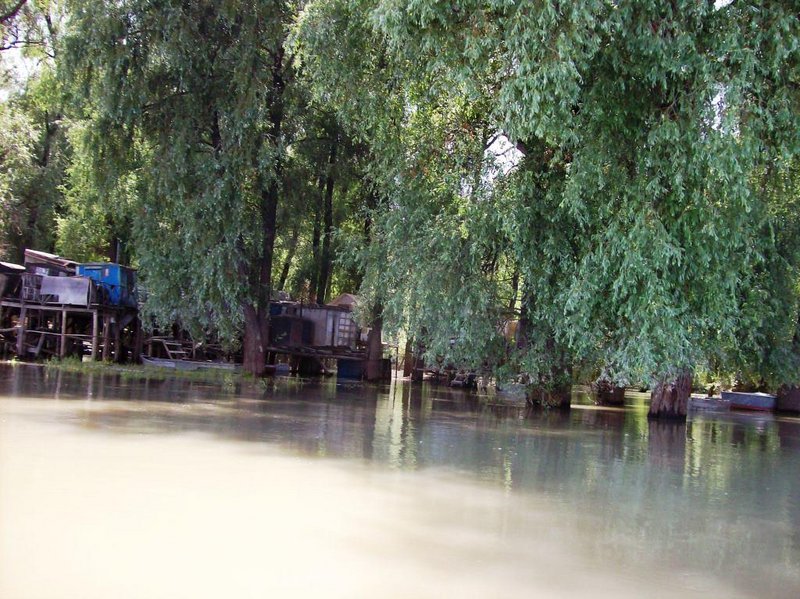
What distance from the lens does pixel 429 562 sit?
5.82m

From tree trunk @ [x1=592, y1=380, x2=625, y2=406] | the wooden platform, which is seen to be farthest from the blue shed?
tree trunk @ [x1=592, y1=380, x2=625, y2=406]

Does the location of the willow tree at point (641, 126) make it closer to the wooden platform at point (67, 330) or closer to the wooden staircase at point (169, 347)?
the wooden staircase at point (169, 347)

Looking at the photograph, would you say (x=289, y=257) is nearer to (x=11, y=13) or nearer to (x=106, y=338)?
(x=106, y=338)

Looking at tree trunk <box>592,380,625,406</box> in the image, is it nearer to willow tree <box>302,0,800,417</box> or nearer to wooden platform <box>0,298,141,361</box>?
willow tree <box>302,0,800,417</box>

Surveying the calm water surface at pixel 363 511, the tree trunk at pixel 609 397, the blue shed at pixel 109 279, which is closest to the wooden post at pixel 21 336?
the blue shed at pixel 109 279

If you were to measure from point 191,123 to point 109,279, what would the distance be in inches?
329

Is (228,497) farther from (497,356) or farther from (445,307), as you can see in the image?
(497,356)

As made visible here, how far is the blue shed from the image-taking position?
1072 inches

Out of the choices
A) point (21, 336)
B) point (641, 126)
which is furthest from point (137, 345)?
point (641, 126)

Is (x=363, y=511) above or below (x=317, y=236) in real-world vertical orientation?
below

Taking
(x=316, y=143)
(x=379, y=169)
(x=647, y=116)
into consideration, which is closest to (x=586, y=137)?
(x=647, y=116)

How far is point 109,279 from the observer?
1080 inches

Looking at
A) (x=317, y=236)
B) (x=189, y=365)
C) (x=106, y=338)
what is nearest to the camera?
(x=189, y=365)

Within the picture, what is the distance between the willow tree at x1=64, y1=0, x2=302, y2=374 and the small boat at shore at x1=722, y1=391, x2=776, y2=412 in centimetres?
2073
